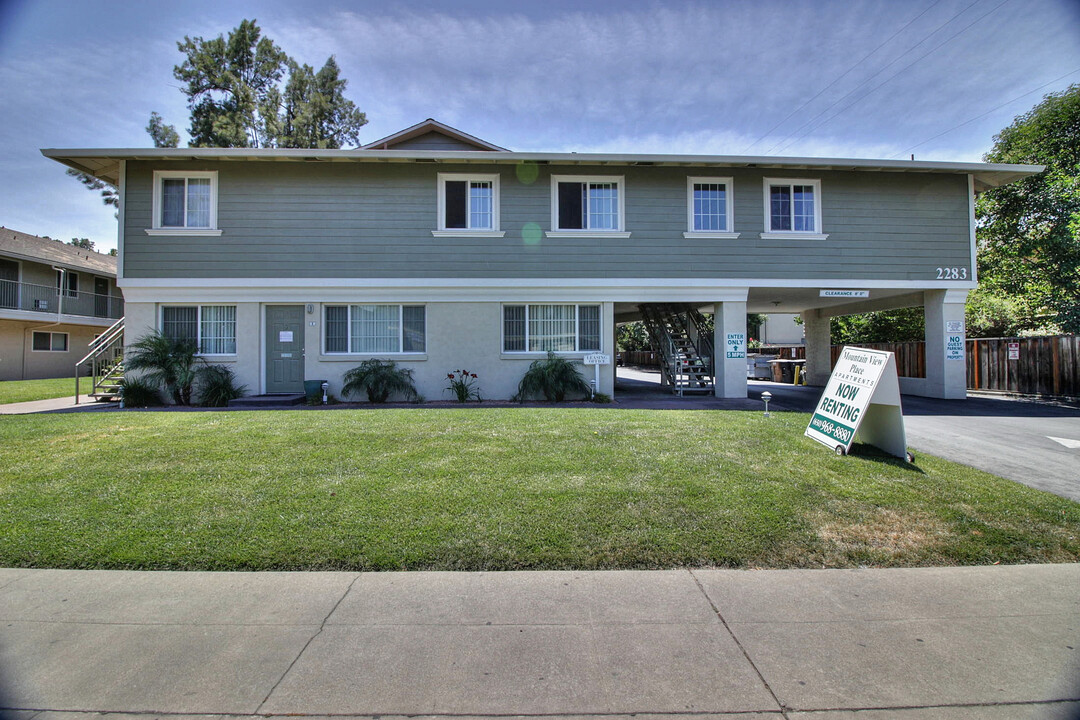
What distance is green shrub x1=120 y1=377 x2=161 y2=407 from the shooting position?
12109 mm

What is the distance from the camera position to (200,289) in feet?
42.2

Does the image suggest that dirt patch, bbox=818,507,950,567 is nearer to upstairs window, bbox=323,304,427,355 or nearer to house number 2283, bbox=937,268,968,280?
upstairs window, bbox=323,304,427,355

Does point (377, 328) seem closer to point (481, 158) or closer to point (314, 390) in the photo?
point (314, 390)

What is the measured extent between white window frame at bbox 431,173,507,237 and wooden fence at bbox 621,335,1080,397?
11052 millimetres

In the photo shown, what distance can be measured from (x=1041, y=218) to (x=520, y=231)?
615 inches

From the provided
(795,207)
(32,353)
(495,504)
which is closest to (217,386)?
(495,504)

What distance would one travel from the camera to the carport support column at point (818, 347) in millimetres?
19375

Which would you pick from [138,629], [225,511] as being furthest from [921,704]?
[225,511]

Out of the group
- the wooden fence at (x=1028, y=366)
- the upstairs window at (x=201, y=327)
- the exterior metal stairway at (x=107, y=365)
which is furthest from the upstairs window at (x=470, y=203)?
the wooden fence at (x=1028, y=366)

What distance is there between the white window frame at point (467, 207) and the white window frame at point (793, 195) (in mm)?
6885

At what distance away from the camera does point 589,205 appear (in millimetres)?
13492

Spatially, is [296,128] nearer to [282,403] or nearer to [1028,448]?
[282,403]

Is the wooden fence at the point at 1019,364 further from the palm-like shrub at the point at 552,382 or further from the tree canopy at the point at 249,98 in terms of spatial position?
the tree canopy at the point at 249,98

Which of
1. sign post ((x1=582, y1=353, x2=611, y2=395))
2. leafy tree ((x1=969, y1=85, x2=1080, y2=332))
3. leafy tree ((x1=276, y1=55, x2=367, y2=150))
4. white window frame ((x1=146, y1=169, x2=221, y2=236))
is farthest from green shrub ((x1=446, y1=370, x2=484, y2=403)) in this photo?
leafy tree ((x1=276, y1=55, x2=367, y2=150))
